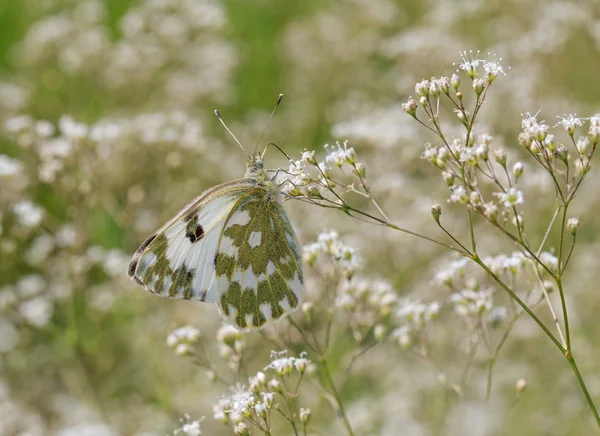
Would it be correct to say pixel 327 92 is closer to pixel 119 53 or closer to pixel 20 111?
pixel 119 53

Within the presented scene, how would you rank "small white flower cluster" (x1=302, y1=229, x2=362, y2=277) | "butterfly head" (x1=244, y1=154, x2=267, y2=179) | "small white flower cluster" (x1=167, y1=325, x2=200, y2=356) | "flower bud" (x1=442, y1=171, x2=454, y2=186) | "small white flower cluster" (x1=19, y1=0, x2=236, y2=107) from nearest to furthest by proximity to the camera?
"flower bud" (x1=442, y1=171, x2=454, y2=186) < "small white flower cluster" (x1=302, y1=229, x2=362, y2=277) < "small white flower cluster" (x1=167, y1=325, x2=200, y2=356) < "butterfly head" (x1=244, y1=154, x2=267, y2=179) < "small white flower cluster" (x1=19, y1=0, x2=236, y2=107)

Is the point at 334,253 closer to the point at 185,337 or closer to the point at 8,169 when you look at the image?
the point at 185,337

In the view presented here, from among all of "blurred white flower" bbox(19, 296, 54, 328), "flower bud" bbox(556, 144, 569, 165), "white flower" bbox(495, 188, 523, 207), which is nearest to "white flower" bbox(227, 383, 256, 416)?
"white flower" bbox(495, 188, 523, 207)

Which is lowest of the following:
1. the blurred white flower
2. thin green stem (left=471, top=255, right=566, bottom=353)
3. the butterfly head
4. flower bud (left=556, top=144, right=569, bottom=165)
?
thin green stem (left=471, top=255, right=566, bottom=353)

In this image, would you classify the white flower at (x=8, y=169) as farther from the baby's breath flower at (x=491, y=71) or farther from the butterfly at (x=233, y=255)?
the baby's breath flower at (x=491, y=71)

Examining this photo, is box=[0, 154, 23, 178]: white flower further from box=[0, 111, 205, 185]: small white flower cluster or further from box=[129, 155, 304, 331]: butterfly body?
box=[129, 155, 304, 331]: butterfly body

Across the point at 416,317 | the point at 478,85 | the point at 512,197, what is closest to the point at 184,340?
the point at 416,317
